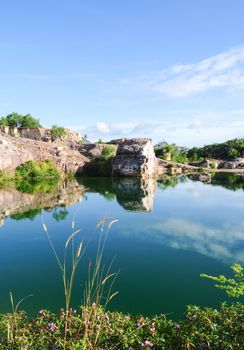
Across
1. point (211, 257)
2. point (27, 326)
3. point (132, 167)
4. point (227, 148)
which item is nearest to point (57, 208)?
point (211, 257)

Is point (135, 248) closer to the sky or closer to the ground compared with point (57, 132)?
closer to the ground

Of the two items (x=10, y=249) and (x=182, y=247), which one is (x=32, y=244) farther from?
(x=182, y=247)

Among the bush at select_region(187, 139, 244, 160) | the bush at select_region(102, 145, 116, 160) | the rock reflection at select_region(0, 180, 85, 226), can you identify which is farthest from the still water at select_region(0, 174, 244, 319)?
the bush at select_region(187, 139, 244, 160)

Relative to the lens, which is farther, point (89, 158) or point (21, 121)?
point (21, 121)

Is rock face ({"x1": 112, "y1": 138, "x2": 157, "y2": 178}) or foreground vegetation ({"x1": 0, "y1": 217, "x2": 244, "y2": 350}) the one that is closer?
foreground vegetation ({"x1": 0, "y1": 217, "x2": 244, "y2": 350})

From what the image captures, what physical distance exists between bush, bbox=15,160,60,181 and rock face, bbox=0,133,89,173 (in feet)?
2.46

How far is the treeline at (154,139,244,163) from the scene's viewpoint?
71.4 m

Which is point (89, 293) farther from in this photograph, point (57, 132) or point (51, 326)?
point (57, 132)

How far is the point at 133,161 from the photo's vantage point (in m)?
45.9

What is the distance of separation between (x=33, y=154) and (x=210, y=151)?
2028 inches

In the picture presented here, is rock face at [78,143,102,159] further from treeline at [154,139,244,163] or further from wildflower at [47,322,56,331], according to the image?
wildflower at [47,322,56,331]

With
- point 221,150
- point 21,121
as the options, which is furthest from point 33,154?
point 221,150

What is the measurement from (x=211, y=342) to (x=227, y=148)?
78.5m

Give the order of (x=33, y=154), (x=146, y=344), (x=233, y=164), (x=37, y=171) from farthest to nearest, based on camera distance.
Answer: (x=233, y=164)
(x=33, y=154)
(x=37, y=171)
(x=146, y=344)
